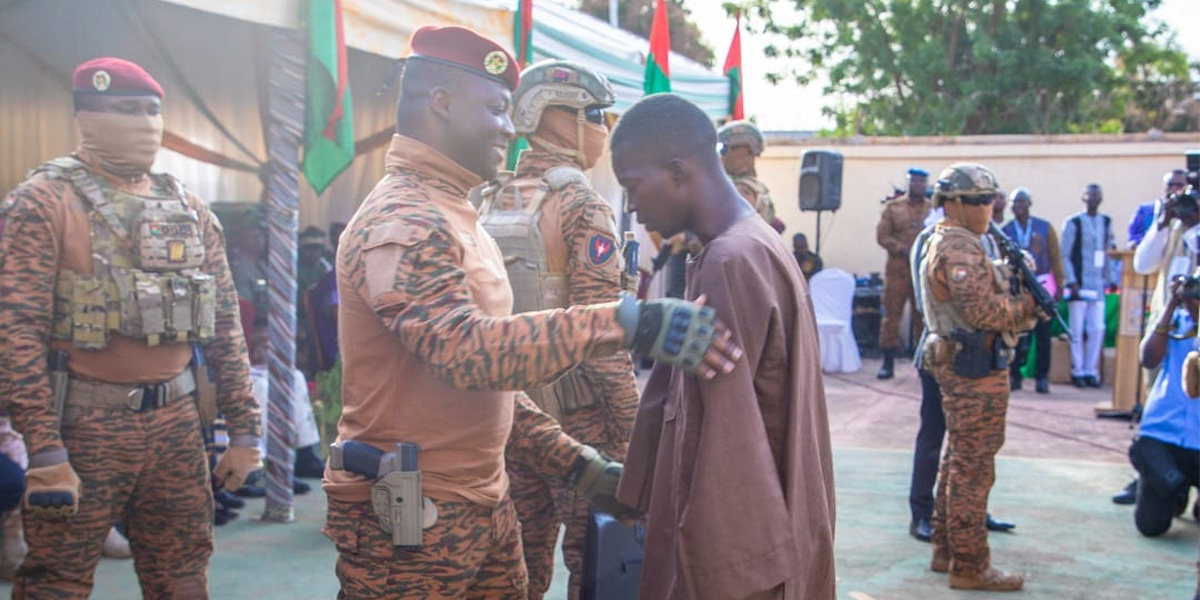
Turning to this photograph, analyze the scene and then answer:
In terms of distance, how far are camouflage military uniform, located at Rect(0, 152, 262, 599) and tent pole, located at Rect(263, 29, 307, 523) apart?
2.19 metres

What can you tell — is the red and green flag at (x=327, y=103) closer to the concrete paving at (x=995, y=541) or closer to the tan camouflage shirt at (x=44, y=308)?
the concrete paving at (x=995, y=541)

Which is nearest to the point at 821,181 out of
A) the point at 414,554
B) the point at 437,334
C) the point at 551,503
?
the point at 551,503

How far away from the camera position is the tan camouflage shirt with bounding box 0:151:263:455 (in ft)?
11.6

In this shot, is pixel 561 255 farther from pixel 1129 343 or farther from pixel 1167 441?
pixel 1129 343

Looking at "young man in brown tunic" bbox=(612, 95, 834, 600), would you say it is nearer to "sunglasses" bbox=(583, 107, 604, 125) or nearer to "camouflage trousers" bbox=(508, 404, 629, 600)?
"camouflage trousers" bbox=(508, 404, 629, 600)

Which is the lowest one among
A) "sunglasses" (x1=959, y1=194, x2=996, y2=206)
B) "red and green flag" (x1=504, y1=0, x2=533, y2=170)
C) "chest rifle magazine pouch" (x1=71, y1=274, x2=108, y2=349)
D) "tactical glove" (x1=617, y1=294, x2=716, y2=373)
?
"chest rifle magazine pouch" (x1=71, y1=274, x2=108, y2=349)

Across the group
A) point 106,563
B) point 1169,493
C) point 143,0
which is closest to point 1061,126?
point 1169,493

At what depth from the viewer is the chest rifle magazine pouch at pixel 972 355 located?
5.23 m

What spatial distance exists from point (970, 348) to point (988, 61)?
61.8 feet

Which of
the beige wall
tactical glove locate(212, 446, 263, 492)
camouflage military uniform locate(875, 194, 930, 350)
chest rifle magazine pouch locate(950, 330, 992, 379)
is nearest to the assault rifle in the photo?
chest rifle magazine pouch locate(950, 330, 992, 379)

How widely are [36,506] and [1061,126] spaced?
22717mm

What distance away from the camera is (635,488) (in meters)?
2.77

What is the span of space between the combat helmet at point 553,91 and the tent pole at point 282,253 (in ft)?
7.72

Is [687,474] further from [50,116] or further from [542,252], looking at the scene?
[50,116]
